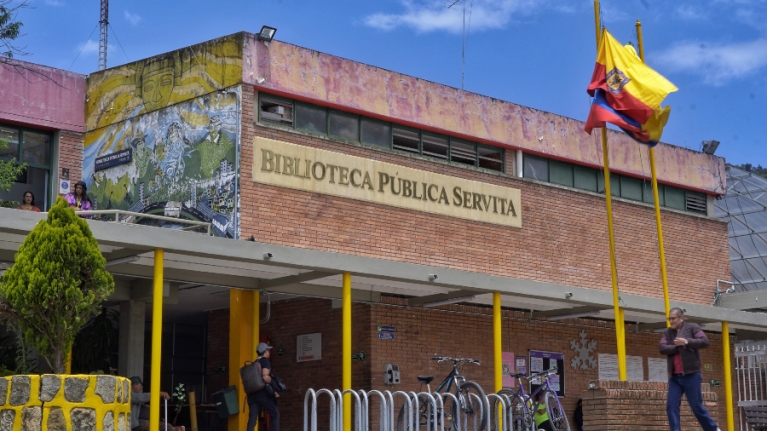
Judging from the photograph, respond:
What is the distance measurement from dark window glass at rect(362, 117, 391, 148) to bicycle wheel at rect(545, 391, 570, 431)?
6170 millimetres

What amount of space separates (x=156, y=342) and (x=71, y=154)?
25.7 feet

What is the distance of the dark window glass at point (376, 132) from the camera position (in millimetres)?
20297

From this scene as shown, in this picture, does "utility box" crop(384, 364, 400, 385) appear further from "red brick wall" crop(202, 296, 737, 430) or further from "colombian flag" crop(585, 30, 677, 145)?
"colombian flag" crop(585, 30, 677, 145)

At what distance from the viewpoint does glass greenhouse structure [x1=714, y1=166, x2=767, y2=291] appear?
3247cm

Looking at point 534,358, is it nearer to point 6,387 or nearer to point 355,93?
point 355,93

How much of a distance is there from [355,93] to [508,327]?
18.1ft

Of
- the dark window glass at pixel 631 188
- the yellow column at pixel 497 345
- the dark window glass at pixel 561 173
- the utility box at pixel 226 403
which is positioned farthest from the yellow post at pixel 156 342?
the dark window glass at pixel 631 188

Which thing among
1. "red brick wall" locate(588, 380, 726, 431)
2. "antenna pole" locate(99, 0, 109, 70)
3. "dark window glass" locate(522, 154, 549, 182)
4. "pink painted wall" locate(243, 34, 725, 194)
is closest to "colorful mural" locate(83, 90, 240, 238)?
"pink painted wall" locate(243, 34, 725, 194)

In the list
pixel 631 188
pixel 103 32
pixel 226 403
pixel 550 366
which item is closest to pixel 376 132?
pixel 226 403

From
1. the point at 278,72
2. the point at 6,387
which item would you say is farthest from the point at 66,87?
the point at 6,387

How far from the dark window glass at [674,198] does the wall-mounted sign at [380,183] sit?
4804 millimetres

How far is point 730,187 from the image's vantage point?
34656 mm

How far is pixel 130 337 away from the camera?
1788cm

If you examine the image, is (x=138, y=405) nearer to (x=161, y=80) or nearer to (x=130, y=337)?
(x=130, y=337)
